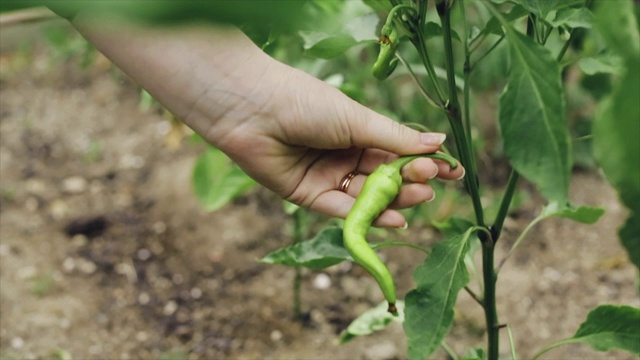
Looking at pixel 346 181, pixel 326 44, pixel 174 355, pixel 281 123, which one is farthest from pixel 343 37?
pixel 174 355

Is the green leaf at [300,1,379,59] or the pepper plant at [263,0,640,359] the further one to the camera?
the green leaf at [300,1,379,59]

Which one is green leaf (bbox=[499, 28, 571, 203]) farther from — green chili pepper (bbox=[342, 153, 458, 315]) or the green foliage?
the green foliage

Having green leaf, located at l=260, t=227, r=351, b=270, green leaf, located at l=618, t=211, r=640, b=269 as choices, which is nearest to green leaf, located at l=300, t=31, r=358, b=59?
green leaf, located at l=260, t=227, r=351, b=270

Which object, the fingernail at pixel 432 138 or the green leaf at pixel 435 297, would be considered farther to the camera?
the fingernail at pixel 432 138

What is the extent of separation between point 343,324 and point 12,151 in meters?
1.40

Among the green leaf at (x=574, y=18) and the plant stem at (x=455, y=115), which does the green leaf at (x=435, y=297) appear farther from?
the green leaf at (x=574, y=18)

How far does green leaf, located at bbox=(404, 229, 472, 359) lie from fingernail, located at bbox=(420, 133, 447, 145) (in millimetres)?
134

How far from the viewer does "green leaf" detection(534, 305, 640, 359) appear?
100 centimetres

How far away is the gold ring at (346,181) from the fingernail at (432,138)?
7.1 inches

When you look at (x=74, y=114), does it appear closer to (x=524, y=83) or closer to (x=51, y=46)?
(x=51, y=46)

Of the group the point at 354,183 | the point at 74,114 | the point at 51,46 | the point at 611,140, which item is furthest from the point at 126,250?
the point at 611,140

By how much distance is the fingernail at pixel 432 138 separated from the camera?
39.3 inches

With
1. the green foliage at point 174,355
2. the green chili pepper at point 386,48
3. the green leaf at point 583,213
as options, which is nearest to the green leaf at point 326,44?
the green chili pepper at point 386,48

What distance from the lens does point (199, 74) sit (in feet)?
2.84
